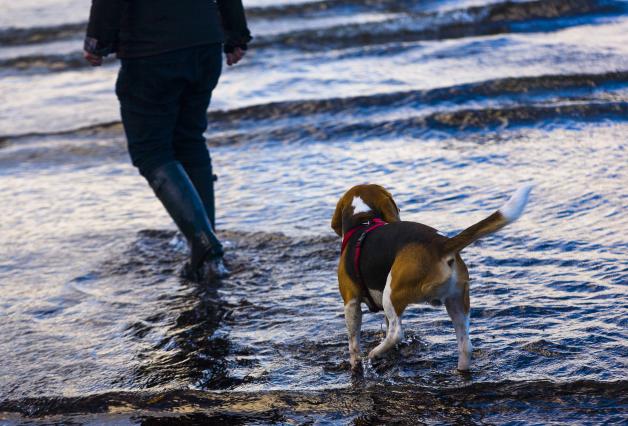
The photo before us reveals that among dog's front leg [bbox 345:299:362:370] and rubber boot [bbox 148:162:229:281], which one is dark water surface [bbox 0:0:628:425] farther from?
rubber boot [bbox 148:162:229:281]

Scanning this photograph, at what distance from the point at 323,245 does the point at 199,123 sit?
1146 millimetres

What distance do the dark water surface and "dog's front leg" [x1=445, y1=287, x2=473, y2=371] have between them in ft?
0.23

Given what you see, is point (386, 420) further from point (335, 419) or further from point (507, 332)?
point (507, 332)

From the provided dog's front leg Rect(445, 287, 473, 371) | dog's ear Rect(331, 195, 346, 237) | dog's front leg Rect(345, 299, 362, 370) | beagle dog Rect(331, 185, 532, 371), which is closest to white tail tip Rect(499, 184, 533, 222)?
beagle dog Rect(331, 185, 532, 371)

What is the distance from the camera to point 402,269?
155 inches

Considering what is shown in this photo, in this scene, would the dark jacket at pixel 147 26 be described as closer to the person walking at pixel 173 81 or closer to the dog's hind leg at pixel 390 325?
the person walking at pixel 173 81

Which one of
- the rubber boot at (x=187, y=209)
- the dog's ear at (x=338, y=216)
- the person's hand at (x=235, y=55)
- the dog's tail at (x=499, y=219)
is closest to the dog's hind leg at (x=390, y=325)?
the dog's tail at (x=499, y=219)

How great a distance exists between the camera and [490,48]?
12156mm

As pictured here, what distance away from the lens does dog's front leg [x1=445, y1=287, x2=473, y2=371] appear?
13.1 ft

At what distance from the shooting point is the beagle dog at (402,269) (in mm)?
3810

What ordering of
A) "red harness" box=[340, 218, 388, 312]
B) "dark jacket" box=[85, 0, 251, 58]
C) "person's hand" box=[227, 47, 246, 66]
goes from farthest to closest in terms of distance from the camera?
"person's hand" box=[227, 47, 246, 66], "dark jacket" box=[85, 0, 251, 58], "red harness" box=[340, 218, 388, 312]

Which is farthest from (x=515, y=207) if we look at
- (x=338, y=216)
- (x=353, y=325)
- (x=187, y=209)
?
(x=187, y=209)

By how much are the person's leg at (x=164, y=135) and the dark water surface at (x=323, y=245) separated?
0.31m

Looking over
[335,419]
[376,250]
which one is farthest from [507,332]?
[335,419]
